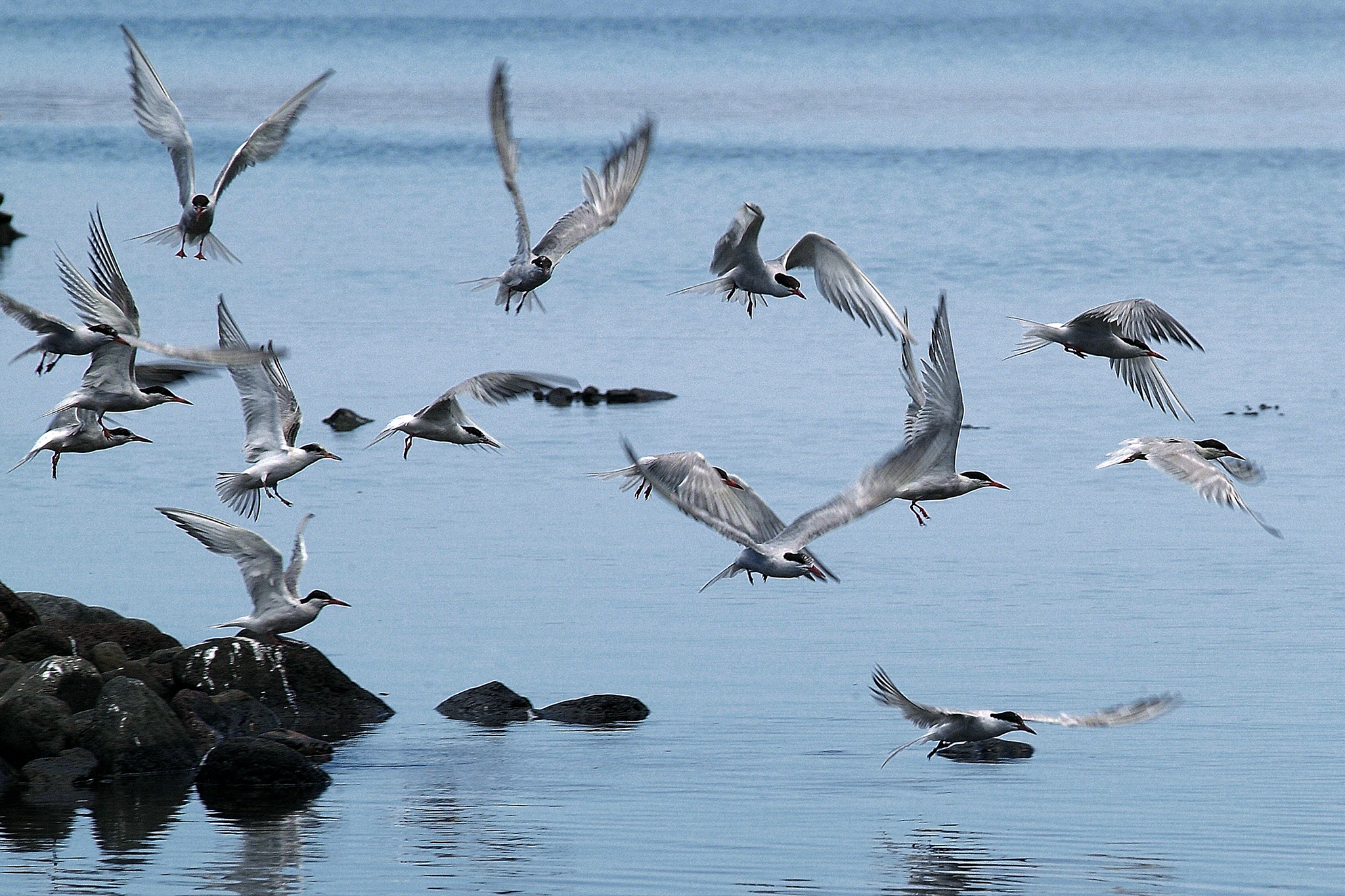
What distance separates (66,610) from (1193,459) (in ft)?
36.5

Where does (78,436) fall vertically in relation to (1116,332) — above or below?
below

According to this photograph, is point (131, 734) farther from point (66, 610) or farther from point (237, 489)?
point (66, 610)

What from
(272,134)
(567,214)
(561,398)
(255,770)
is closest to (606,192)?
(567,214)

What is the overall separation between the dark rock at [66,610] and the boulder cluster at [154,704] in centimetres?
1

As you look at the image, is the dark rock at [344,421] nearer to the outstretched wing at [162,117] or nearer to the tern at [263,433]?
the tern at [263,433]

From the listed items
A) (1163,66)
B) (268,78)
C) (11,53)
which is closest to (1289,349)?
(268,78)

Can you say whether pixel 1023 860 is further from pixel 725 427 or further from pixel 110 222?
pixel 110 222

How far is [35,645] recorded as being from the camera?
818 inches

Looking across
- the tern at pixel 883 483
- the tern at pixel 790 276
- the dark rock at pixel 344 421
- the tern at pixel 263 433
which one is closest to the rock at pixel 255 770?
the tern at pixel 263 433

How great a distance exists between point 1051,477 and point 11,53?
432ft

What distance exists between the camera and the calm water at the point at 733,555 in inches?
689

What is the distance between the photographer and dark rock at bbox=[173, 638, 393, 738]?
2072cm

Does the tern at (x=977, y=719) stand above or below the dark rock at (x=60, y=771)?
above

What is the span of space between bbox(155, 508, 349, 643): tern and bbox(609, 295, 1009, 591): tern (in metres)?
3.50
